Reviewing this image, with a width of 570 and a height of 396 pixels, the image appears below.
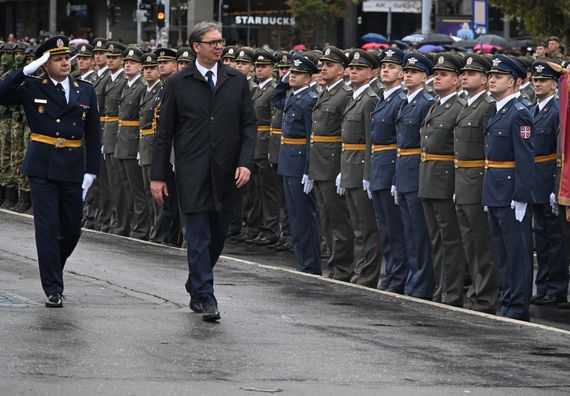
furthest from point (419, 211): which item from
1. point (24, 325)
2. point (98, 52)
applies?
point (98, 52)

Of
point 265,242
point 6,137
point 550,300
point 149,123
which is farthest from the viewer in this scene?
point 6,137

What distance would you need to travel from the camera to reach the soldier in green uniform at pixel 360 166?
582 inches

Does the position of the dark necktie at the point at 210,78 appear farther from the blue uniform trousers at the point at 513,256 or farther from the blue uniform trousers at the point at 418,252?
the blue uniform trousers at the point at 418,252

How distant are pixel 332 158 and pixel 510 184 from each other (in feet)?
9.34

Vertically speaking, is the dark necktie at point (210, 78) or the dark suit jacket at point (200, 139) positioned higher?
the dark necktie at point (210, 78)

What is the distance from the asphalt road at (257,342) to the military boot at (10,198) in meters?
8.07

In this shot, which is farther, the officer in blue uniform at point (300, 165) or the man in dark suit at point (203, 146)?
the officer in blue uniform at point (300, 165)

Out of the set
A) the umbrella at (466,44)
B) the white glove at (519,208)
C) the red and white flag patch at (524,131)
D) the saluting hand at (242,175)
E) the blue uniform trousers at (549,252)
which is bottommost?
the blue uniform trousers at (549,252)

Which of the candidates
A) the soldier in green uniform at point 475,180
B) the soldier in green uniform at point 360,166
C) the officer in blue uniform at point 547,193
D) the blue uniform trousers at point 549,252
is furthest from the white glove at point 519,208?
the soldier in green uniform at point 360,166

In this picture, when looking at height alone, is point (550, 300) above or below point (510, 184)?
below

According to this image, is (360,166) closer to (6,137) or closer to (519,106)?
(519,106)

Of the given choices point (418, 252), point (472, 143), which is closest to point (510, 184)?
point (472, 143)

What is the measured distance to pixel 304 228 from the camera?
16016mm

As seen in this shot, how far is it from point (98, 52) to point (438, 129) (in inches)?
283
